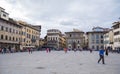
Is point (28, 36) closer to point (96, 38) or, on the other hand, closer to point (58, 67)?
point (96, 38)

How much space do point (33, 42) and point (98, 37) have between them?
36.8 m

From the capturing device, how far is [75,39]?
118m

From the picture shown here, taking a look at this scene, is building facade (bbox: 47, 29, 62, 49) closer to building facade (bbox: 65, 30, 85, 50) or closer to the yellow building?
building facade (bbox: 65, 30, 85, 50)

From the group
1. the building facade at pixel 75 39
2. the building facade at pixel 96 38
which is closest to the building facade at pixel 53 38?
the building facade at pixel 75 39

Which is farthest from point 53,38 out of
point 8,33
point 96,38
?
point 8,33

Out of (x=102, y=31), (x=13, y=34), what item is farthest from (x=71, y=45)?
(x=13, y=34)

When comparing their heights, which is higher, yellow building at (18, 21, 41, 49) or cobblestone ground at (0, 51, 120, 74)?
yellow building at (18, 21, 41, 49)

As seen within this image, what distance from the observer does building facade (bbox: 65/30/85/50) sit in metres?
117

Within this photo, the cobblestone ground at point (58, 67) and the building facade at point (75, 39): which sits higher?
the building facade at point (75, 39)

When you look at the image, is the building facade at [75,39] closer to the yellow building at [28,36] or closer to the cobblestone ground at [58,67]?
the yellow building at [28,36]

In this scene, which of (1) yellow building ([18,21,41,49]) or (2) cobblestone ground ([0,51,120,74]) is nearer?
(2) cobblestone ground ([0,51,120,74])

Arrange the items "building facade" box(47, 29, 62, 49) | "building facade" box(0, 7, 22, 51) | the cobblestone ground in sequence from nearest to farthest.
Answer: the cobblestone ground, "building facade" box(0, 7, 22, 51), "building facade" box(47, 29, 62, 49)

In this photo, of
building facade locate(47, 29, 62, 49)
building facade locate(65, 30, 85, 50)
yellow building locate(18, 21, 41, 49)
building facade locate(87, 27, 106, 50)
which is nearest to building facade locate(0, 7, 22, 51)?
yellow building locate(18, 21, 41, 49)

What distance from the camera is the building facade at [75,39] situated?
4614 inches
